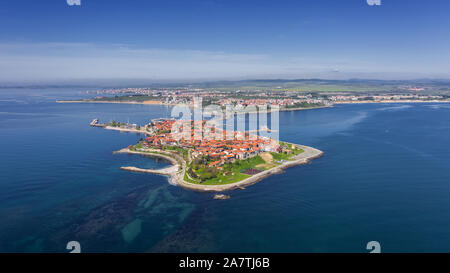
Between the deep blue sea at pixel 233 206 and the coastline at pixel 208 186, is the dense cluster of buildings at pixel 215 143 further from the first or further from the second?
the deep blue sea at pixel 233 206

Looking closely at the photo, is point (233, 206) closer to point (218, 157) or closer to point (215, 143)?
point (218, 157)

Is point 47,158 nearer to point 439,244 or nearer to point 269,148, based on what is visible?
point 269,148

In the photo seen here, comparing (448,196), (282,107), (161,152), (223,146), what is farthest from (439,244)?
(282,107)

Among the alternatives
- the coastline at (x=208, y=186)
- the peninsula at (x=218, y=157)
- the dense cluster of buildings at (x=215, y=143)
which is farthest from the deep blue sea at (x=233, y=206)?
the dense cluster of buildings at (x=215, y=143)

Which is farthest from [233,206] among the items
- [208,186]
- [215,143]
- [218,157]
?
[215,143]
